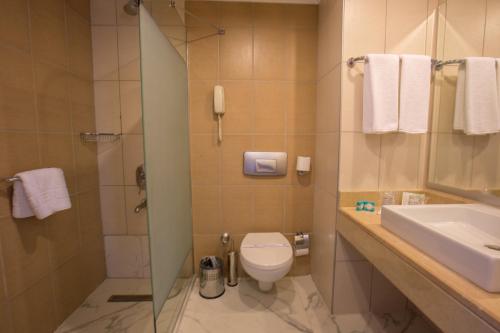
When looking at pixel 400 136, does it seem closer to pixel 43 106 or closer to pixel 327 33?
pixel 327 33

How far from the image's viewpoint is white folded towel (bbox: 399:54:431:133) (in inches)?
48.2

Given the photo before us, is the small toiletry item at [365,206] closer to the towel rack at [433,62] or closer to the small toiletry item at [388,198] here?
the small toiletry item at [388,198]

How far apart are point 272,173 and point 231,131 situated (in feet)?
1.58

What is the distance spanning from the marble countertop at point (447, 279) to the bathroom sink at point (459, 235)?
0.07 feet

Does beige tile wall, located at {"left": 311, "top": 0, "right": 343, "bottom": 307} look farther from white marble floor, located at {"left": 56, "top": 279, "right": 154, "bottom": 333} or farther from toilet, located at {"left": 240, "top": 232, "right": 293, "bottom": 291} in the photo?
white marble floor, located at {"left": 56, "top": 279, "right": 154, "bottom": 333}

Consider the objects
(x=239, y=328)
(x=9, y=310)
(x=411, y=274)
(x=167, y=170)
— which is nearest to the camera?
(x=411, y=274)

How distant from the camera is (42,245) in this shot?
125cm

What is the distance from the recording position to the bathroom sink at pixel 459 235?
603 mm

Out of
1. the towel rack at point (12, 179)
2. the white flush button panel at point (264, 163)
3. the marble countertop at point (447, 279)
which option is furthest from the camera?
the white flush button panel at point (264, 163)

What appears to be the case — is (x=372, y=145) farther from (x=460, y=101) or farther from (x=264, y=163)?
(x=264, y=163)

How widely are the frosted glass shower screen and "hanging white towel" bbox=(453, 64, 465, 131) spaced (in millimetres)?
1632

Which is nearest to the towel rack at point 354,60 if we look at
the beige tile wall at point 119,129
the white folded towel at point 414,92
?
the white folded towel at point 414,92

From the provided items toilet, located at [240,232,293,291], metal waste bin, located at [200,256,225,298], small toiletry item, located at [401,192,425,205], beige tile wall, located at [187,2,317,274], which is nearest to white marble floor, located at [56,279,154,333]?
metal waste bin, located at [200,256,225,298]

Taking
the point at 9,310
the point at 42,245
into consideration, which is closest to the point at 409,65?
the point at 42,245
